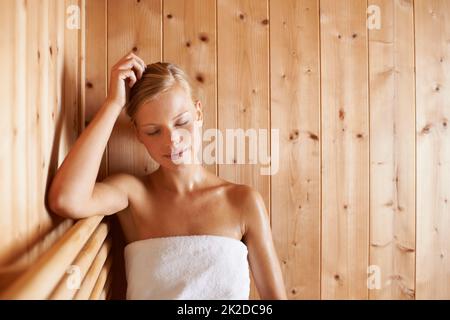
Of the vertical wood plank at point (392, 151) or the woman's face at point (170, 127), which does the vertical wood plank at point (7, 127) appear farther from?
the vertical wood plank at point (392, 151)

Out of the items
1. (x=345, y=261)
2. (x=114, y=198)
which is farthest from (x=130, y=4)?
(x=345, y=261)

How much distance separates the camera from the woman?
979 millimetres

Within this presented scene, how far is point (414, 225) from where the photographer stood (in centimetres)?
135

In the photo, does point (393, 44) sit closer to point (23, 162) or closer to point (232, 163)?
point (232, 163)

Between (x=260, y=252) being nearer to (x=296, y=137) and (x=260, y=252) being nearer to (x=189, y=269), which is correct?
(x=189, y=269)

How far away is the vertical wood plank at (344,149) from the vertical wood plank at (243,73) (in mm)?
199

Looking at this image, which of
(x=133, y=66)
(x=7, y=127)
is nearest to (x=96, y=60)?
(x=133, y=66)

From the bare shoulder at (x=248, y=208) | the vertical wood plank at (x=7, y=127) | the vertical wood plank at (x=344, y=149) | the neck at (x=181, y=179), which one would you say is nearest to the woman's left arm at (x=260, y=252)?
the bare shoulder at (x=248, y=208)

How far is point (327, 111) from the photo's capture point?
4.31 ft

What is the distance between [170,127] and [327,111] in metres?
0.56

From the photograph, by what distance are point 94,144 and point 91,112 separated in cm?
30

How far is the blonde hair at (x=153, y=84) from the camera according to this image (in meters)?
1.02

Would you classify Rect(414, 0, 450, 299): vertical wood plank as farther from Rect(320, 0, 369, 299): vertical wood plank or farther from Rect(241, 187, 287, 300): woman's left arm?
Rect(241, 187, 287, 300): woman's left arm

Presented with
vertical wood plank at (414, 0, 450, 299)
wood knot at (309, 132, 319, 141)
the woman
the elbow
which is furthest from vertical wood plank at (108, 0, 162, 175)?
vertical wood plank at (414, 0, 450, 299)
